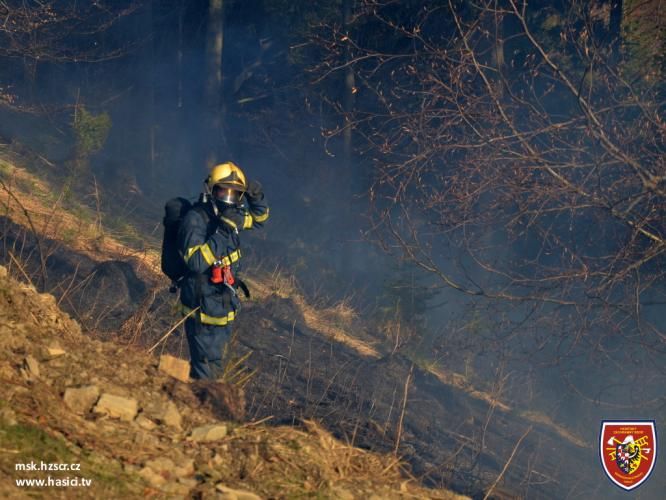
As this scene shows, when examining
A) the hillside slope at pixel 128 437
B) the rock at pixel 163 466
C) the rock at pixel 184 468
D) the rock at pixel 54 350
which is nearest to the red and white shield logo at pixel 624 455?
the hillside slope at pixel 128 437

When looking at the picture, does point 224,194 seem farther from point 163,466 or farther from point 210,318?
point 163,466

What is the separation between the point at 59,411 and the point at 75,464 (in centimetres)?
44

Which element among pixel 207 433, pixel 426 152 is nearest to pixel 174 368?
pixel 207 433

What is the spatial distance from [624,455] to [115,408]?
193 inches

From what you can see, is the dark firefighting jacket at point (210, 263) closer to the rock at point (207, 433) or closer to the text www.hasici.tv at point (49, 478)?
the rock at point (207, 433)

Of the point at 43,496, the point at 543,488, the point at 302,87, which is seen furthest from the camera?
the point at 302,87

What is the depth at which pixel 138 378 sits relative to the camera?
4734 mm

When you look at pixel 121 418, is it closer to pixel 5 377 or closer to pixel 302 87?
pixel 5 377

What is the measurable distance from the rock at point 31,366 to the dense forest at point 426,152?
11.9 ft

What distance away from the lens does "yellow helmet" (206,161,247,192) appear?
612 centimetres

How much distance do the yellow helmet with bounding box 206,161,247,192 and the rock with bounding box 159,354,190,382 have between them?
1.59 m

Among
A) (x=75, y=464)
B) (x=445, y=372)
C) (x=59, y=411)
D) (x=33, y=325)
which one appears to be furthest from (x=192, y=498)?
(x=445, y=372)

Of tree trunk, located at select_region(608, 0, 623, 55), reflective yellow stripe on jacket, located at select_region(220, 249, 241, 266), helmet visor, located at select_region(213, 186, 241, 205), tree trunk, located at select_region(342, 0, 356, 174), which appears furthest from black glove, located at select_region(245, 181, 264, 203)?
tree trunk, located at select_region(342, 0, 356, 174)

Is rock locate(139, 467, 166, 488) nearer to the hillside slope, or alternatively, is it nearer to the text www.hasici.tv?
the hillside slope
